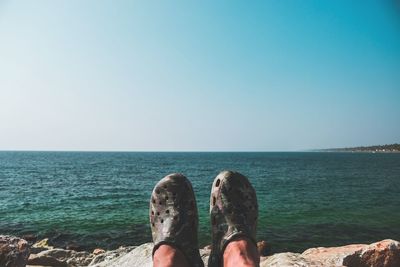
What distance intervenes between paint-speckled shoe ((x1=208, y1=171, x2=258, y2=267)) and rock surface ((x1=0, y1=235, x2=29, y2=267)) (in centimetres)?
218

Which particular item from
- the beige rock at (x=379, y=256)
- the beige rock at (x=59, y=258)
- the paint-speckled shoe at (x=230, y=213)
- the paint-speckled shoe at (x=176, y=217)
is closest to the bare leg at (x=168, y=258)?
the paint-speckled shoe at (x=176, y=217)

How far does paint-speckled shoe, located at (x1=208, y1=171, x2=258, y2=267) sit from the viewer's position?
323 centimetres

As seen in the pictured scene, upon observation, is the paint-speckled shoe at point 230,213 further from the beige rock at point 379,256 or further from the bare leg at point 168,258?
the beige rock at point 379,256

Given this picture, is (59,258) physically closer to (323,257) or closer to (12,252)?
(12,252)

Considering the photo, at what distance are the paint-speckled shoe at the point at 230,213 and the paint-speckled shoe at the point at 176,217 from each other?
210 millimetres

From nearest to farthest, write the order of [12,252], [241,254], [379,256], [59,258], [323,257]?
[241,254], [12,252], [379,256], [323,257], [59,258]

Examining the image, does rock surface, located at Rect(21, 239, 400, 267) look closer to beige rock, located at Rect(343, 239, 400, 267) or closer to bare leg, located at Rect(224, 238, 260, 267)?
beige rock, located at Rect(343, 239, 400, 267)

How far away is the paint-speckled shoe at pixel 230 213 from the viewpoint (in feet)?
10.6

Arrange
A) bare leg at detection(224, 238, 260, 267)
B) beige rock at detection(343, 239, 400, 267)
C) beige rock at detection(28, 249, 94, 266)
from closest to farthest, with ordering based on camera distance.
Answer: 1. bare leg at detection(224, 238, 260, 267)
2. beige rock at detection(343, 239, 400, 267)
3. beige rock at detection(28, 249, 94, 266)

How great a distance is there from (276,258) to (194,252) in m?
1.07

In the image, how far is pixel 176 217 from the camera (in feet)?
11.6

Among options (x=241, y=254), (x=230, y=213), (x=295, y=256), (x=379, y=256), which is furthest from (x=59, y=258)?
(x=379, y=256)

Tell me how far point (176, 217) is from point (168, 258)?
0.63m

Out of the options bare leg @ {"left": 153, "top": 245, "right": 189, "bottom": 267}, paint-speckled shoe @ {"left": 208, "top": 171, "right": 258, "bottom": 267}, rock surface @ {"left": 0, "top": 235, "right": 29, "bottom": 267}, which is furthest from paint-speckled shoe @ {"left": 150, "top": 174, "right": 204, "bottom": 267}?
rock surface @ {"left": 0, "top": 235, "right": 29, "bottom": 267}
